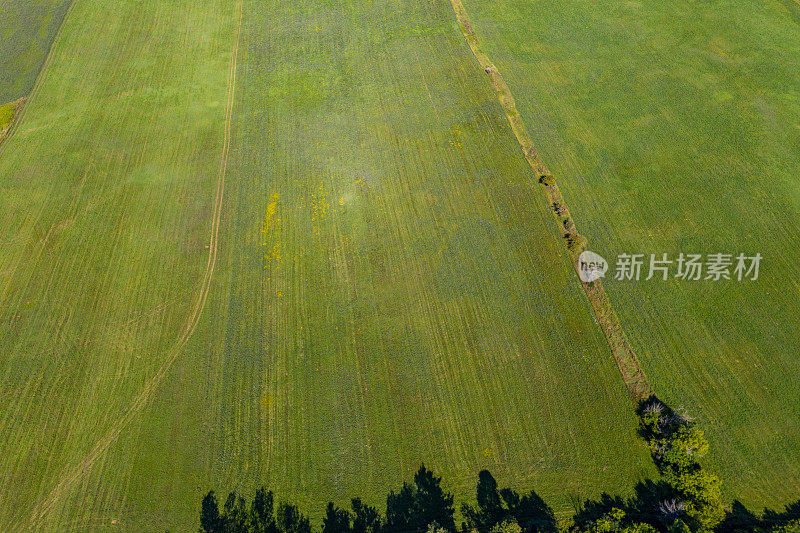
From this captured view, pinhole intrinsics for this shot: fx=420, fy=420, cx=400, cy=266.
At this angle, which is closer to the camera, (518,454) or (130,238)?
(518,454)

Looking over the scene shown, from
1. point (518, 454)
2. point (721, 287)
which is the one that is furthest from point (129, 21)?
point (721, 287)

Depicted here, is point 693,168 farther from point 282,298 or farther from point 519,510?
point 282,298

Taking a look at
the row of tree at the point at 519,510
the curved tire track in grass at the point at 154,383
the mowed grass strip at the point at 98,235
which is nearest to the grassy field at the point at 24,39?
the mowed grass strip at the point at 98,235

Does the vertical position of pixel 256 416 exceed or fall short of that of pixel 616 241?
it falls short

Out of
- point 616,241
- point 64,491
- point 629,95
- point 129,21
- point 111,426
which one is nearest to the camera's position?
point 64,491

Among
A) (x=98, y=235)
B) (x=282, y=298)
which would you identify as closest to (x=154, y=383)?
(x=282, y=298)

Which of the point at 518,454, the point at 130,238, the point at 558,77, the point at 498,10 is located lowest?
the point at 518,454

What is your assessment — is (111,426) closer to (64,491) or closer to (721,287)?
(64,491)

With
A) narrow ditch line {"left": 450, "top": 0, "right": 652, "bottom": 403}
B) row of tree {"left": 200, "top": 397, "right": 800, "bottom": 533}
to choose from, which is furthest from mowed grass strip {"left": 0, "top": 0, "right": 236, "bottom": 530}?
narrow ditch line {"left": 450, "top": 0, "right": 652, "bottom": 403}

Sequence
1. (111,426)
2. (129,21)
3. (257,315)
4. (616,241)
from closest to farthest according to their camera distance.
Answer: (111,426), (257,315), (616,241), (129,21)
